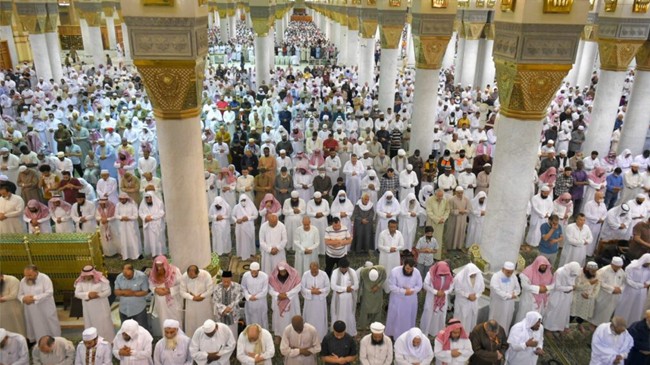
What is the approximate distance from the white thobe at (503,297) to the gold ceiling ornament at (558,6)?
2.95m

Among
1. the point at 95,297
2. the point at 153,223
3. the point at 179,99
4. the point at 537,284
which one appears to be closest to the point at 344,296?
the point at 537,284

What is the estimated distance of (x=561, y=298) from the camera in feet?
20.6

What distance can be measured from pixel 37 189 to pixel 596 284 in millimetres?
8827

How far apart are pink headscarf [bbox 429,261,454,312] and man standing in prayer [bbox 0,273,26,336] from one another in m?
4.69

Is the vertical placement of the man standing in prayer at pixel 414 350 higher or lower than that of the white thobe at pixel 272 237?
lower

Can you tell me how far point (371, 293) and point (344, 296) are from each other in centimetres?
36

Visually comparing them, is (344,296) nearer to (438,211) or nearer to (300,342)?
(300,342)

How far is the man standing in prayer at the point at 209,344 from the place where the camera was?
5023 mm

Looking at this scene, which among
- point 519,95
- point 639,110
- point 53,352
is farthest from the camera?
point 639,110

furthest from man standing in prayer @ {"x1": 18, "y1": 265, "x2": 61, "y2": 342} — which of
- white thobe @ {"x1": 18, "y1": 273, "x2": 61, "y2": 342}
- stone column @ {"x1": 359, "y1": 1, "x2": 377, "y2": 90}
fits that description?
stone column @ {"x1": 359, "y1": 1, "x2": 377, "y2": 90}

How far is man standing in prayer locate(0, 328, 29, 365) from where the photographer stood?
498 cm

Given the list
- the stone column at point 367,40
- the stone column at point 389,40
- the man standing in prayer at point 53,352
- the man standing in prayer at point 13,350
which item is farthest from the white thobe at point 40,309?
the stone column at point 367,40

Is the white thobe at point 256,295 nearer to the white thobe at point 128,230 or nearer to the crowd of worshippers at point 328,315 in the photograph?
the crowd of worshippers at point 328,315

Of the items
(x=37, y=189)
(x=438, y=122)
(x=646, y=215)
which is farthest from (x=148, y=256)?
(x=438, y=122)
